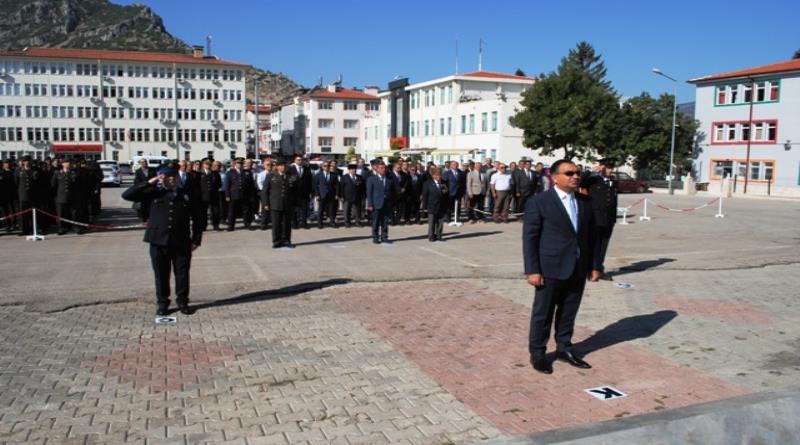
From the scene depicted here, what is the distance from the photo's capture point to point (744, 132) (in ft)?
172

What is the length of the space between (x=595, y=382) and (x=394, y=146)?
247ft

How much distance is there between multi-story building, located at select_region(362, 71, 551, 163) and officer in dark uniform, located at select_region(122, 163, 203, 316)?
169ft

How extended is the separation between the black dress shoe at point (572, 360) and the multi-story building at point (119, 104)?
94.6 metres

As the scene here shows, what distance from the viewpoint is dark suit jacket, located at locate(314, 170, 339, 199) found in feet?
59.2

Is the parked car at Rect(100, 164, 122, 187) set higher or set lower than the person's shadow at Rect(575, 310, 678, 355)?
higher

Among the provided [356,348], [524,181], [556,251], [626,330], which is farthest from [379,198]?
[556,251]

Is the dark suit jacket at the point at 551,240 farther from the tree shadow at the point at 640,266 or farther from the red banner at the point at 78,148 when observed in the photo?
the red banner at the point at 78,148

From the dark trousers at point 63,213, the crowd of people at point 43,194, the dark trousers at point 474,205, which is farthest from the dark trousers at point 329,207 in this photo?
the dark trousers at point 63,213

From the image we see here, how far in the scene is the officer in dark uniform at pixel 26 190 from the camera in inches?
617

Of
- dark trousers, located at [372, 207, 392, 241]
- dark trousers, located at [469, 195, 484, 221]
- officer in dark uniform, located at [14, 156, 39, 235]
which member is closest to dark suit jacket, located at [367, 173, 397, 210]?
dark trousers, located at [372, 207, 392, 241]

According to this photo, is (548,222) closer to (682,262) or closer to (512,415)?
(512,415)

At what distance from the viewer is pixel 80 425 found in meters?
4.71

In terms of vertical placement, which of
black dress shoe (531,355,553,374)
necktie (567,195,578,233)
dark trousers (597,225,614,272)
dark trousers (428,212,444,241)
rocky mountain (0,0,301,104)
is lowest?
black dress shoe (531,355,553,374)

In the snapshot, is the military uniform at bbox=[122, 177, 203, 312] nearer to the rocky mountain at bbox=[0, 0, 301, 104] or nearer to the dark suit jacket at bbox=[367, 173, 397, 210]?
the dark suit jacket at bbox=[367, 173, 397, 210]
